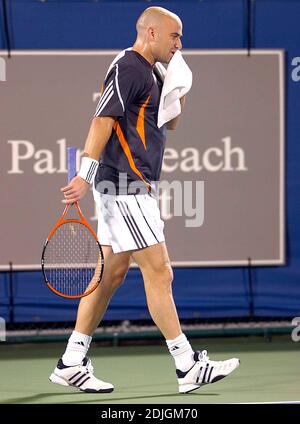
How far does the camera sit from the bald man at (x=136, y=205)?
240 inches

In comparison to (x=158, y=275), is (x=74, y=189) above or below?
above

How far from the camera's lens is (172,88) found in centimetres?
631

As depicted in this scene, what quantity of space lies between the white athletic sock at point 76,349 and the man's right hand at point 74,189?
2.38 feet

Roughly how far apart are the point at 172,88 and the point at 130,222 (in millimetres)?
712

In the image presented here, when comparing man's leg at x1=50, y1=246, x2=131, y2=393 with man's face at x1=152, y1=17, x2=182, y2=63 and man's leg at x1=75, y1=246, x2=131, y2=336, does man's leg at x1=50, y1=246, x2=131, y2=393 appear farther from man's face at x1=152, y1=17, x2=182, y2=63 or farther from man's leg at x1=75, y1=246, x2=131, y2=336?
man's face at x1=152, y1=17, x2=182, y2=63

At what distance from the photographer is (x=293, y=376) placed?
22.5 feet

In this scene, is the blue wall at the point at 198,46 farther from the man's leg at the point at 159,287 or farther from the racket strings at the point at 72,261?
the man's leg at the point at 159,287

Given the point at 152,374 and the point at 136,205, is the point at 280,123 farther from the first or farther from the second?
the point at 136,205

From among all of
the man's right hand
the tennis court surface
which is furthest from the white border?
the man's right hand

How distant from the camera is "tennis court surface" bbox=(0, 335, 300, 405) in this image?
241 inches

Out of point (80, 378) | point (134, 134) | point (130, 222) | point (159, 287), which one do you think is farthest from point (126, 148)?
point (80, 378)

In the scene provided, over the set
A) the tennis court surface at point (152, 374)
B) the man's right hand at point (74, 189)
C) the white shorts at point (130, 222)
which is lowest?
the tennis court surface at point (152, 374)

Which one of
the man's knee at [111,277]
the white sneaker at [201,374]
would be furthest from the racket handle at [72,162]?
the white sneaker at [201,374]

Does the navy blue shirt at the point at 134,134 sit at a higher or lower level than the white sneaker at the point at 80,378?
higher
